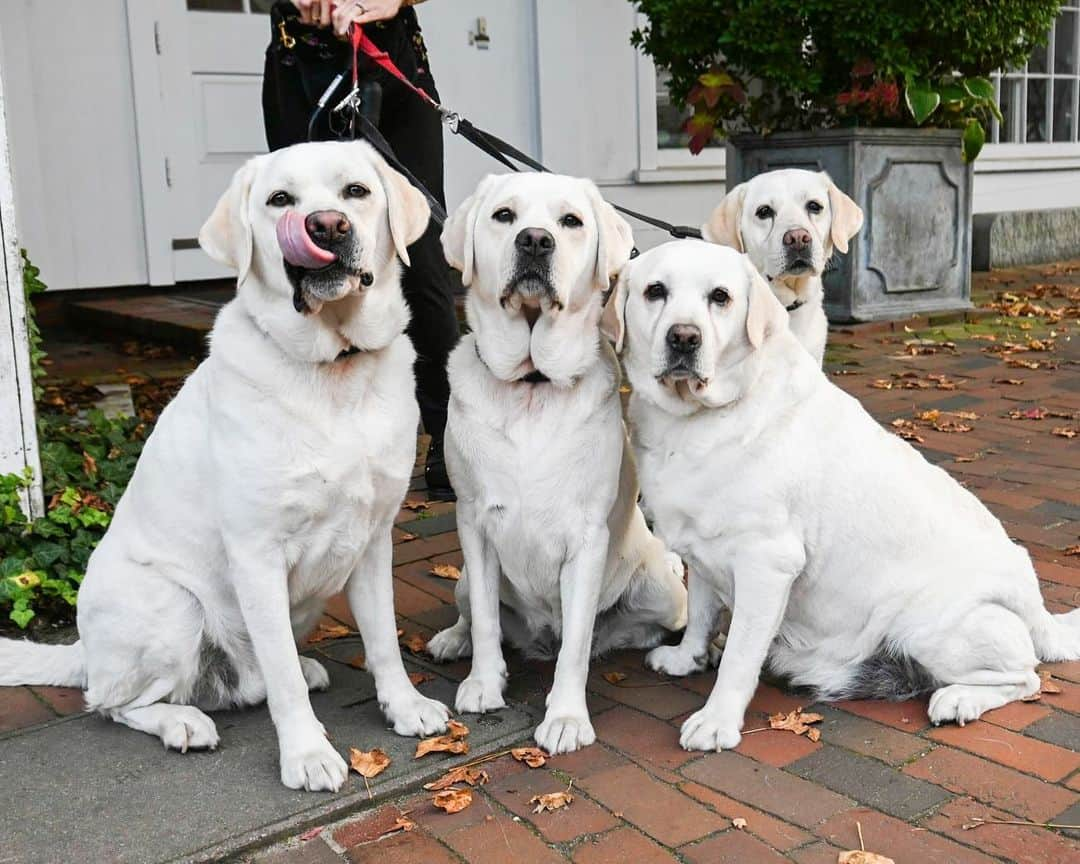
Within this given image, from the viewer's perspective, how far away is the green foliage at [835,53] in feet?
25.9

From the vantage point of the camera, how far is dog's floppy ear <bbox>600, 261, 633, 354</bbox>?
3068 mm

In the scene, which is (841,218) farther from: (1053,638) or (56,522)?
(56,522)

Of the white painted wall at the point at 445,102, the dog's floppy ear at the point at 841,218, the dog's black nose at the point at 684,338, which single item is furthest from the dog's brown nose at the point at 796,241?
the white painted wall at the point at 445,102

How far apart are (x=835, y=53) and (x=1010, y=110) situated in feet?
20.7

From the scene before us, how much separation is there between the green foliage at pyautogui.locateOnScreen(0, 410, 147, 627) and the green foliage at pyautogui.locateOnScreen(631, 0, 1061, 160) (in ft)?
16.9

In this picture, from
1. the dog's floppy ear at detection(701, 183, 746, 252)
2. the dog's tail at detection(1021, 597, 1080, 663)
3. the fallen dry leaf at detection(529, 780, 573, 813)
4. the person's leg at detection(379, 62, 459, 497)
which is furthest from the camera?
the dog's floppy ear at detection(701, 183, 746, 252)

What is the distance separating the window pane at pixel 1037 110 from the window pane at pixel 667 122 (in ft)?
16.9

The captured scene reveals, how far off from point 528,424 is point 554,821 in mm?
1002

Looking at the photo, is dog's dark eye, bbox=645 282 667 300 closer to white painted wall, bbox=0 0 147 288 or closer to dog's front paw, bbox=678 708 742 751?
dog's front paw, bbox=678 708 742 751

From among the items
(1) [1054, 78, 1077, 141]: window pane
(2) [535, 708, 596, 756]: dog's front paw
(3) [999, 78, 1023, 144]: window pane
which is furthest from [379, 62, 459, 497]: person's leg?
(1) [1054, 78, 1077, 141]: window pane

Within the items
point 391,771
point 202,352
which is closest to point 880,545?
point 391,771

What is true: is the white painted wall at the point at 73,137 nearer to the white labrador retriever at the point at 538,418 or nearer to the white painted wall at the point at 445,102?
the white painted wall at the point at 445,102

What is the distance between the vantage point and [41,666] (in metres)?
3.31

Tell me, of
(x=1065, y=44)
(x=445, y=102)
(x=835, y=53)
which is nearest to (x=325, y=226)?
(x=835, y=53)
